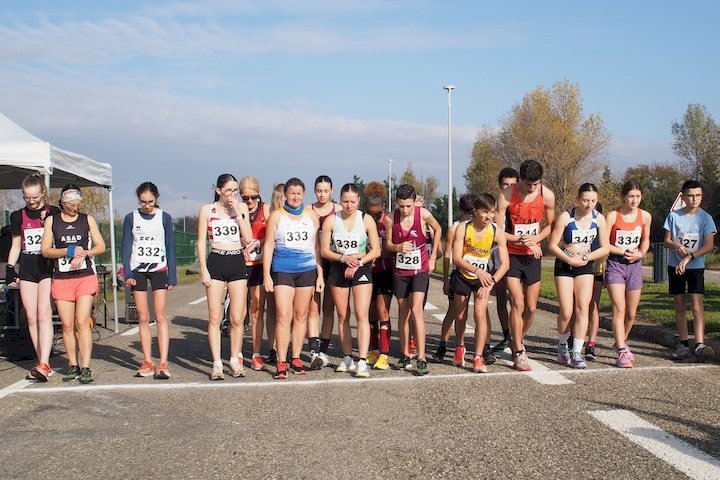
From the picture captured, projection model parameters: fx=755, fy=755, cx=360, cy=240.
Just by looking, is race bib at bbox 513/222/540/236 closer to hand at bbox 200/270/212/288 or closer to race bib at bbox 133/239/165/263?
hand at bbox 200/270/212/288

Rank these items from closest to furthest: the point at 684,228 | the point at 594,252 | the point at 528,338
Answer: the point at 594,252 < the point at 684,228 < the point at 528,338

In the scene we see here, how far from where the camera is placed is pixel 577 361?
312 inches

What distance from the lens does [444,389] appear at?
691cm

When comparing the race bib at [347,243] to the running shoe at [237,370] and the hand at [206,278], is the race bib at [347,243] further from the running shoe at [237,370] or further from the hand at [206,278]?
the running shoe at [237,370]

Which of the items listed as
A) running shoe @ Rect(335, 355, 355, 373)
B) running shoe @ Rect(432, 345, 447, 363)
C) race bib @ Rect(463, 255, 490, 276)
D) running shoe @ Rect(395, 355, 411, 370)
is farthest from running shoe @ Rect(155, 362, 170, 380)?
race bib @ Rect(463, 255, 490, 276)

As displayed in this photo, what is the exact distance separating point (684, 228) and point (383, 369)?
3765 millimetres

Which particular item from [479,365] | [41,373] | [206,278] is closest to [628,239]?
[479,365]

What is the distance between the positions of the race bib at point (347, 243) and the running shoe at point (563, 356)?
8.18ft

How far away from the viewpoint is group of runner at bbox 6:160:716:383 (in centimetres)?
770

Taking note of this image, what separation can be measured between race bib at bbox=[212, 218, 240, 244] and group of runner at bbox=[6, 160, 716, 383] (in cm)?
1

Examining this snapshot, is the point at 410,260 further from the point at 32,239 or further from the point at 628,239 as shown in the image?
the point at 32,239

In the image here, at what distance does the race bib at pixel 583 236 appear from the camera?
26.2 ft

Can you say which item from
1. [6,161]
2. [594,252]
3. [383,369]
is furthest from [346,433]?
[6,161]

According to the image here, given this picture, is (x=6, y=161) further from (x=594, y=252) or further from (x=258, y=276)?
(x=594, y=252)
